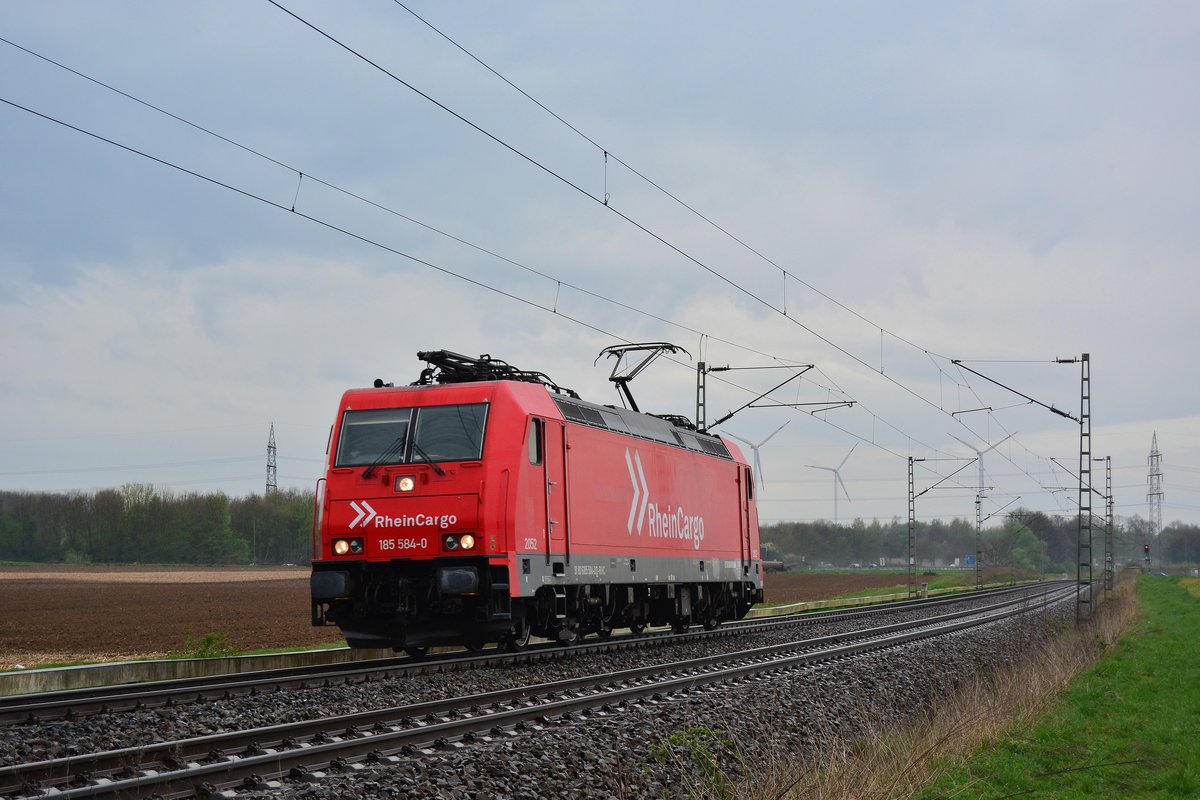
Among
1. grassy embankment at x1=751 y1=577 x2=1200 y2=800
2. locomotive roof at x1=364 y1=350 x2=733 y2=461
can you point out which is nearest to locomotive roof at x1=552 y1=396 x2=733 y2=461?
locomotive roof at x1=364 y1=350 x2=733 y2=461

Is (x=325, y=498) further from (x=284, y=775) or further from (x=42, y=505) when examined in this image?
(x=42, y=505)

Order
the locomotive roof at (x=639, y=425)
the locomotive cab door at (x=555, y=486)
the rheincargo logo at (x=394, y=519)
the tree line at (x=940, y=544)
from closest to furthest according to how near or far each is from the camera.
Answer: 1. the rheincargo logo at (x=394, y=519)
2. the locomotive cab door at (x=555, y=486)
3. the locomotive roof at (x=639, y=425)
4. the tree line at (x=940, y=544)

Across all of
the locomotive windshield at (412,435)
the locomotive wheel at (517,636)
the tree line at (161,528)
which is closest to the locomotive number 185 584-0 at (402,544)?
the locomotive windshield at (412,435)

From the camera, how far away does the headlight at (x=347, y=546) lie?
671 inches

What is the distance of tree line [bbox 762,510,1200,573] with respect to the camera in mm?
144250

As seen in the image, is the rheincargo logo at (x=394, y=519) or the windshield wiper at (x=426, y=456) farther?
the windshield wiper at (x=426, y=456)

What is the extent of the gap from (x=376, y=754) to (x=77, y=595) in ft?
172

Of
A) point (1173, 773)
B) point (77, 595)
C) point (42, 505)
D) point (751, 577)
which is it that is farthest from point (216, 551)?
point (1173, 773)

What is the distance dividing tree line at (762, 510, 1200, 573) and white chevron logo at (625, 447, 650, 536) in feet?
415

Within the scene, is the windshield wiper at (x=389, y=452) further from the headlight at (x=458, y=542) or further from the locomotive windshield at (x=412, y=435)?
the headlight at (x=458, y=542)

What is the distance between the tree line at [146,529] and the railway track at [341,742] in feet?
297

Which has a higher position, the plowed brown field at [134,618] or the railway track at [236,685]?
the railway track at [236,685]

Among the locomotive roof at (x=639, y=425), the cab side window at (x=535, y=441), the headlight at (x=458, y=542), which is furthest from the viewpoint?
the locomotive roof at (x=639, y=425)

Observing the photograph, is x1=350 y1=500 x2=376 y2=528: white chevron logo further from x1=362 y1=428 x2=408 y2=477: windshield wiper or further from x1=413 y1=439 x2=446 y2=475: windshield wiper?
x1=413 y1=439 x2=446 y2=475: windshield wiper
